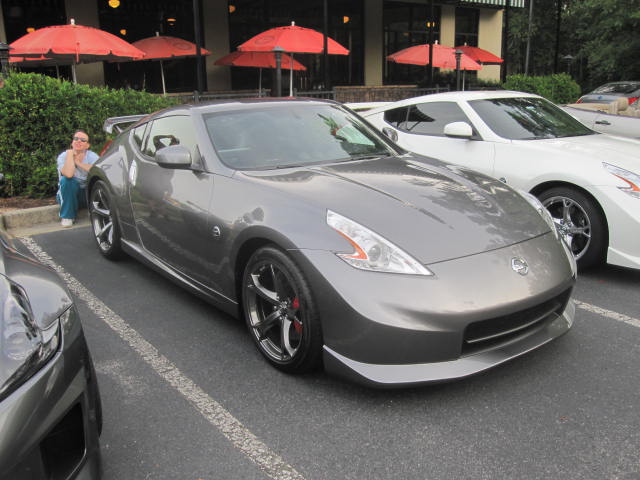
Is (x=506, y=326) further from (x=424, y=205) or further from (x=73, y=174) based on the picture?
(x=73, y=174)

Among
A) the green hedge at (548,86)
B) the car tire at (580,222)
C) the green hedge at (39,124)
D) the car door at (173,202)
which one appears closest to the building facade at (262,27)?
the green hedge at (548,86)

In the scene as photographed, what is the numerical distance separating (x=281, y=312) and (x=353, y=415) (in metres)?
0.66

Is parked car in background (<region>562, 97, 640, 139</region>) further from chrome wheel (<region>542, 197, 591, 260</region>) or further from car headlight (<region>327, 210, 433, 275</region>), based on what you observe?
car headlight (<region>327, 210, 433, 275</region>)

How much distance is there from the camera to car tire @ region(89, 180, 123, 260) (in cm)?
502

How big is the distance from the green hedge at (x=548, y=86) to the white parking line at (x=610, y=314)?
12.7m

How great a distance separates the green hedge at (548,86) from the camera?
16156 millimetres

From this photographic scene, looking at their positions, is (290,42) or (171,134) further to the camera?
(290,42)

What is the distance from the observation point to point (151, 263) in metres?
4.38

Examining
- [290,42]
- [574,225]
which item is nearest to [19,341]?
[574,225]

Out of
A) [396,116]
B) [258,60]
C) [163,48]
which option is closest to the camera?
[396,116]

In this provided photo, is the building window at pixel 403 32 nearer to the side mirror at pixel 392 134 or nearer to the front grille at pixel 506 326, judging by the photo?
the side mirror at pixel 392 134

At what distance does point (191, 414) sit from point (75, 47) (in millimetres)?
7957

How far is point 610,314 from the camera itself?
3.93 metres

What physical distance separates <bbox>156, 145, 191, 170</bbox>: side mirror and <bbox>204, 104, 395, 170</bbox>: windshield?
209 mm
